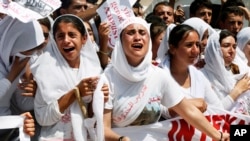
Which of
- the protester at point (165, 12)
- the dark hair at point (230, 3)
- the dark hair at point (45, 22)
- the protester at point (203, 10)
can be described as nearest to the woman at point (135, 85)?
the dark hair at point (45, 22)

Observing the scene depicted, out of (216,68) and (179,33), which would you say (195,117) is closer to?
(179,33)

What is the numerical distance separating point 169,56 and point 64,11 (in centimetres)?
144

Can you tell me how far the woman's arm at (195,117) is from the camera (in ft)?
12.3

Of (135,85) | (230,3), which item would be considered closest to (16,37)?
(135,85)

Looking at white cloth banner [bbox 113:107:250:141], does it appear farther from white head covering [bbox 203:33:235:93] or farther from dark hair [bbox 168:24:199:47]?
dark hair [bbox 168:24:199:47]

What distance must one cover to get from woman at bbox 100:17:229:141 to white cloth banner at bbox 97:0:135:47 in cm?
91

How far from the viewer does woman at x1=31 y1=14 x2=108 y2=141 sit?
346cm

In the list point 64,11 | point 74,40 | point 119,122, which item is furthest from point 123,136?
point 64,11

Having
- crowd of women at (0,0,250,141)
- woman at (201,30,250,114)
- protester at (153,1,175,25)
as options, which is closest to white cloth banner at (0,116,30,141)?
crowd of women at (0,0,250,141)

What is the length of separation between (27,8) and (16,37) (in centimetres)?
20

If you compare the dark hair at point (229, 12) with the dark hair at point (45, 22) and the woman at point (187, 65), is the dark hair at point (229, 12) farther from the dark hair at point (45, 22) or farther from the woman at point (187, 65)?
the dark hair at point (45, 22)

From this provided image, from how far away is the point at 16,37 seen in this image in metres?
3.49

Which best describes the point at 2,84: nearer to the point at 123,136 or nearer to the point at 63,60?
the point at 63,60

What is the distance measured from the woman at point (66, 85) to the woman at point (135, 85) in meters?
0.13
